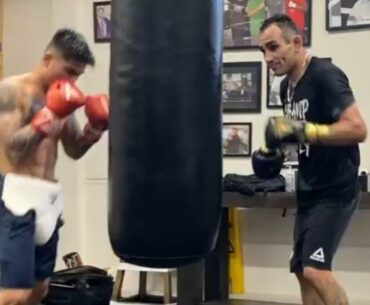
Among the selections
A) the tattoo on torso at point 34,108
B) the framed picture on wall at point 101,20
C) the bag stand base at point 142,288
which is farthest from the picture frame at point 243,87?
the tattoo on torso at point 34,108

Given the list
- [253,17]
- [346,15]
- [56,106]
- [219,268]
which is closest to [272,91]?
[253,17]

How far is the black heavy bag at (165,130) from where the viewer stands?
83.2 inches

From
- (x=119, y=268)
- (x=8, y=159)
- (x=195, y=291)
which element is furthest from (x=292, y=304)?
(x=8, y=159)

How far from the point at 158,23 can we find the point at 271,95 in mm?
3065

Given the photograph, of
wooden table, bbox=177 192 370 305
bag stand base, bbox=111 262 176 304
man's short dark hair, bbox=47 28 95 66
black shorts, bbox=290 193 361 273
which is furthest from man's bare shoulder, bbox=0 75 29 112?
bag stand base, bbox=111 262 176 304

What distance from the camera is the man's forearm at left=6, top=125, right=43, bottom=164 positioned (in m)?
3.02

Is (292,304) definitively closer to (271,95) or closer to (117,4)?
(271,95)

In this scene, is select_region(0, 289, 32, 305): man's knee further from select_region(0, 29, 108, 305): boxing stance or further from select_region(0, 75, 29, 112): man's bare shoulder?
select_region(0, 75, 29, 112): man's bare shoulder

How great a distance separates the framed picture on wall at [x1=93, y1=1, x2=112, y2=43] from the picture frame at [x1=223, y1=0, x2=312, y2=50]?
0.93m

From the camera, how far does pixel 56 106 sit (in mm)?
2998

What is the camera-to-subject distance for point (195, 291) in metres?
4.73

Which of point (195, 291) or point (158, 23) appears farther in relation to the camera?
point (195, 291)

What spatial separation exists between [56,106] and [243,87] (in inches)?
93.2

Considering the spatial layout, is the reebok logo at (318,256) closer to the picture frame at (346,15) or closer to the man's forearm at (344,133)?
the man's forearm at (344,133)
